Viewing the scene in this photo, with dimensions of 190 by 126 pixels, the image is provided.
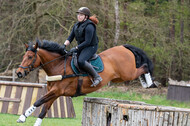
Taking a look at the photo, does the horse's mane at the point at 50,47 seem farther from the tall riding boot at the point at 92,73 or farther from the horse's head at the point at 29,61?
the tall riding boot at the point at 92,73

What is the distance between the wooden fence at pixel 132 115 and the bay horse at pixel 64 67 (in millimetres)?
559

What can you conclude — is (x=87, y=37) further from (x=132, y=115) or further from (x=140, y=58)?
(x=132, y=115)

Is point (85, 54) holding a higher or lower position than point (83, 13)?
lower

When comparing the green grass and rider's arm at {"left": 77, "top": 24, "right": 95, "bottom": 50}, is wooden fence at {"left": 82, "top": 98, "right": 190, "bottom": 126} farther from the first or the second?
the green grass

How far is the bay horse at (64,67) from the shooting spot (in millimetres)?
6633

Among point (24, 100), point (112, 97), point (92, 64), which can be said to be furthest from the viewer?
point (112, 97)

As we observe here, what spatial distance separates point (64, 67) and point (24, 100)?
12.9 feet

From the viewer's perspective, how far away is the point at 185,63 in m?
24.9

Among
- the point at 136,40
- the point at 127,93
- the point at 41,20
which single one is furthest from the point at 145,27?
the point at 41,20

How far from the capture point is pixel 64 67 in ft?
23.1

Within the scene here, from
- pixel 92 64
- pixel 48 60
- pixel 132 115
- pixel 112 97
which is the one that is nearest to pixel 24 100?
pixel 48 60

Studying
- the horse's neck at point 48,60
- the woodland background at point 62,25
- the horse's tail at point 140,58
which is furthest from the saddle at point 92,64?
the woodland background at point 62,25

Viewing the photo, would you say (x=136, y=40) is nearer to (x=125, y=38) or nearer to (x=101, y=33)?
(x=125, y=38)

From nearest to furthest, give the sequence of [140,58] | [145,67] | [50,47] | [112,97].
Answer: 1. [50,47]
2. [145,67]
3. [140,58]
4. [112,97]
